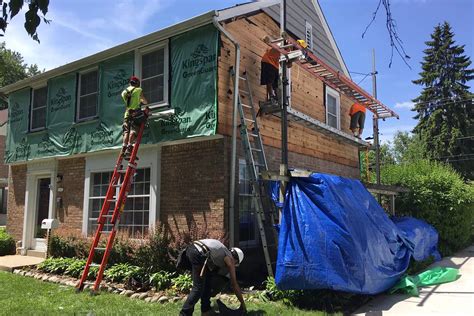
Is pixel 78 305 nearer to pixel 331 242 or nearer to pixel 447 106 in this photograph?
pixel 331 242

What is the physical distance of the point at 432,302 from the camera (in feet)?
22.8

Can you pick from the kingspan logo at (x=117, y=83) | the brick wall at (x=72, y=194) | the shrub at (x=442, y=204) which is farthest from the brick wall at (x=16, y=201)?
the shrub at (x=442, y=204)

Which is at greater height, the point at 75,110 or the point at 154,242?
the point at 75,110

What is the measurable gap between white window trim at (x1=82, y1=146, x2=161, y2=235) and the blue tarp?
12.2 ft

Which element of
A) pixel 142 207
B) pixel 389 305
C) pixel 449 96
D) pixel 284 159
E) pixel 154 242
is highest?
pixel 449 96

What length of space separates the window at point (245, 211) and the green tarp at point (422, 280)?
3218 mm

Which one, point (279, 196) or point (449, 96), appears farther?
A: point (449, 96)

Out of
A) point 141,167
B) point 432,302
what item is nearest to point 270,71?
point 141,167

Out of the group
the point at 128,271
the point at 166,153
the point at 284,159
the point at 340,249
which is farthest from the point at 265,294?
the point at 166,153

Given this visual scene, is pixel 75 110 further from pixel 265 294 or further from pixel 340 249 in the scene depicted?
pixel 340 249

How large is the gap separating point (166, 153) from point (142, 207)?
1495 mm

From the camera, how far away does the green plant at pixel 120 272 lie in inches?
348

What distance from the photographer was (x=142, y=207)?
10234mm

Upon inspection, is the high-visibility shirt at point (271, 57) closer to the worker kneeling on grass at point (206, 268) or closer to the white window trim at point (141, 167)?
the white window trim at point (141, 167)
